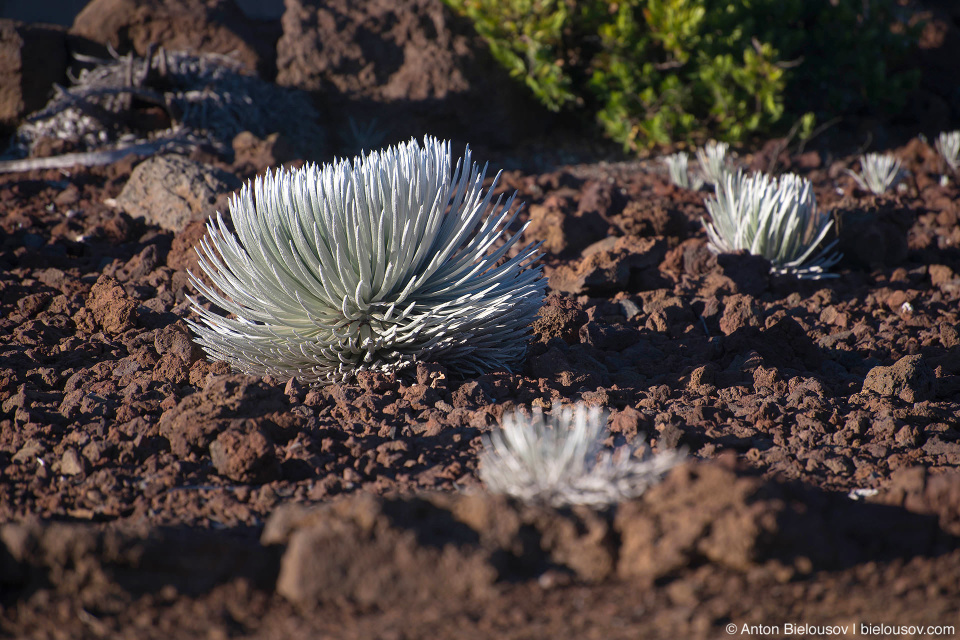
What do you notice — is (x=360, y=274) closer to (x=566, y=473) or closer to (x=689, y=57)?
(x=566, y=473)

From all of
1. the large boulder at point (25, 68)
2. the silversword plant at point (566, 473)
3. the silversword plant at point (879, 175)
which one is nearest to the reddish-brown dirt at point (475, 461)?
the silversword plant at point (566, 473)

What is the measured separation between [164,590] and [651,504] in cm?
80

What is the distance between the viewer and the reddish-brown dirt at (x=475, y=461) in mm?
1296

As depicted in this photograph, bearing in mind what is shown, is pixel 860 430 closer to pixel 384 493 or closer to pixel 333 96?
pixel 384 493

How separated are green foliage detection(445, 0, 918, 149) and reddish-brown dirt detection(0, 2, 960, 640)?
192cm

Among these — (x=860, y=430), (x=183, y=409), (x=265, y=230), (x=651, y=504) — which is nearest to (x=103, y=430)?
(x=183, y=409)

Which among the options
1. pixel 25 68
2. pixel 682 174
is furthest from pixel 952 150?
pixel 25 68

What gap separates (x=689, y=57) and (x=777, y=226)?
2346mm

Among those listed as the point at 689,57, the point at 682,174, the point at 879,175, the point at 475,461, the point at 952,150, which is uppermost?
the point at 689,57

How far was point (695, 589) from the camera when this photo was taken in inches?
51.4

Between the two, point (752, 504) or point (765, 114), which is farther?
point (765, 114)

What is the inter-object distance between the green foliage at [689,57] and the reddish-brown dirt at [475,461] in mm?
1922

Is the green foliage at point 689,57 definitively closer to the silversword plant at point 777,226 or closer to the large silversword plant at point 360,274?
the silversword plant at point 777,226

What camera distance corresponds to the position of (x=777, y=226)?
3.66 metres
